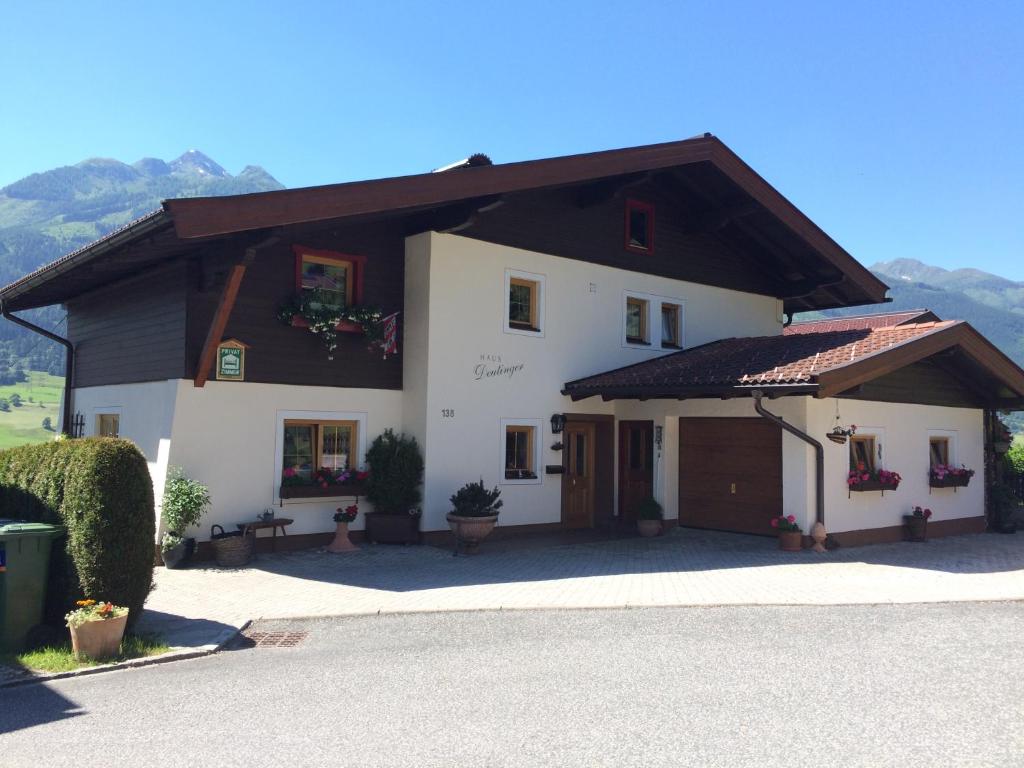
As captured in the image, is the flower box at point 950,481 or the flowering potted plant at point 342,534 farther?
the flower box at point 950,481

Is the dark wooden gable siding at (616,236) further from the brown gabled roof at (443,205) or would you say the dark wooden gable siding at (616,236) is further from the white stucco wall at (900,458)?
the white stucco wall at (900,458)

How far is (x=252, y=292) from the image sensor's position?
11953 mm

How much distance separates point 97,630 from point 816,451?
406 inches

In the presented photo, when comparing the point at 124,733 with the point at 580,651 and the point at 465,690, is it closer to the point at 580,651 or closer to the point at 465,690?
the point at 465,690

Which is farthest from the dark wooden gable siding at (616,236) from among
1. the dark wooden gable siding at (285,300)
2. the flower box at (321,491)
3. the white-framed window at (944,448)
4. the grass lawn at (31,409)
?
the grass lawn at (31,409)

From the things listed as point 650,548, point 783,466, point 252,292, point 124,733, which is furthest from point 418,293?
point 124,733

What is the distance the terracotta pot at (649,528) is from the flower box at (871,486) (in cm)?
325

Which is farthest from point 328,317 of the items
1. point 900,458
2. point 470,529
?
point 900,458

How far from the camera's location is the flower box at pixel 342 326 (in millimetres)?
12258

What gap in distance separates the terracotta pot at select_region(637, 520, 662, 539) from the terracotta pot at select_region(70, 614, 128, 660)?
968 centimetres

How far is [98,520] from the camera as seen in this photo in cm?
694

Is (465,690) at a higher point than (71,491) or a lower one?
lower

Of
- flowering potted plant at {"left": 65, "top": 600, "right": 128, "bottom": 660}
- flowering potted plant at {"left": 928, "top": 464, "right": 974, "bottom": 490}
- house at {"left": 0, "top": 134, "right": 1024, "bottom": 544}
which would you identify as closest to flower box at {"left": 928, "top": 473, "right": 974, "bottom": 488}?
flowering potted plant at {"left": 928, "top": 464, "right": 974, "bottom": 490}

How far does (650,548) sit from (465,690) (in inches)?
312
